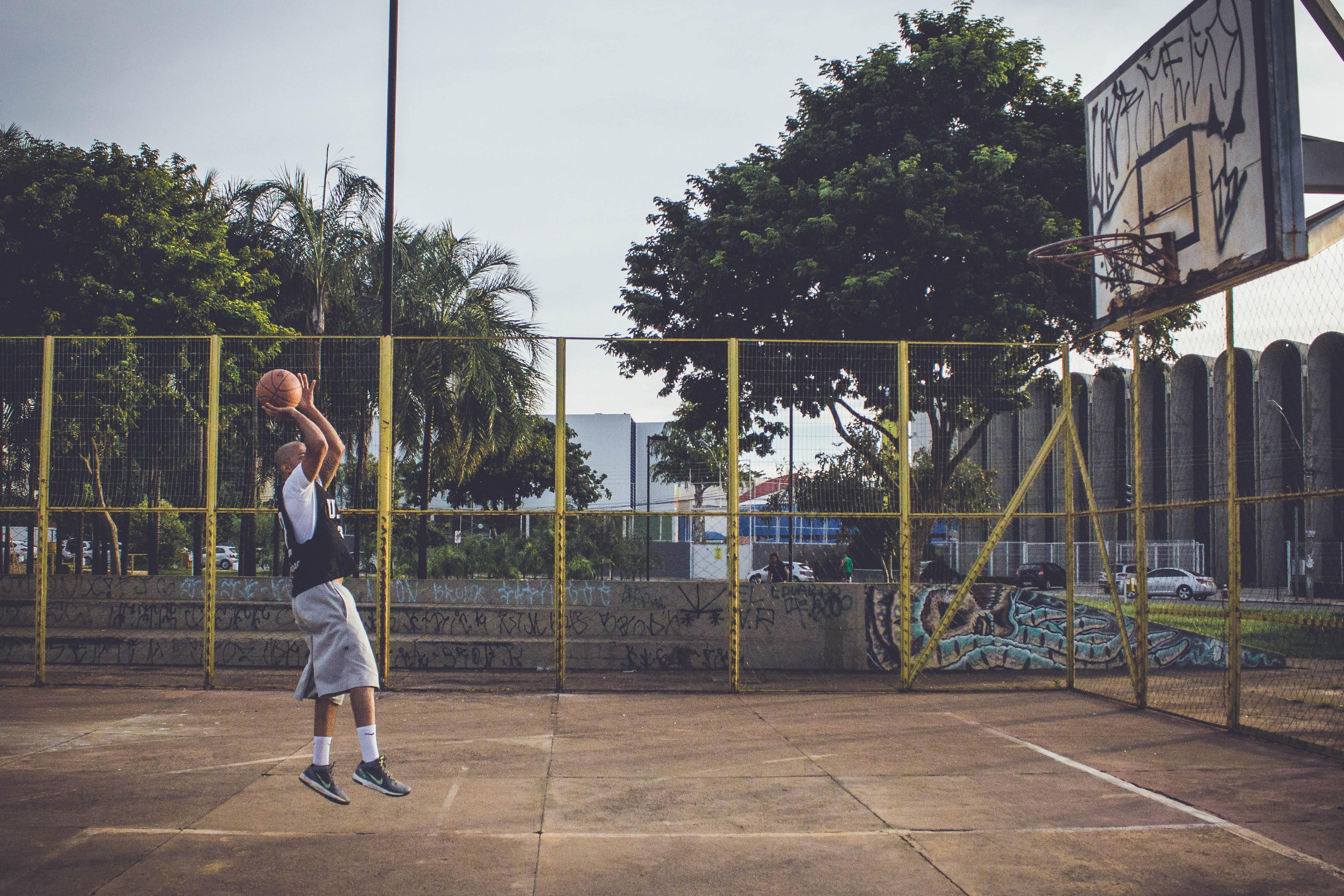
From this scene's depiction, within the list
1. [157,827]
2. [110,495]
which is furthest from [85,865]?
[110,495]

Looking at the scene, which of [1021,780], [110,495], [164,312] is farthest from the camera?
[164,312]

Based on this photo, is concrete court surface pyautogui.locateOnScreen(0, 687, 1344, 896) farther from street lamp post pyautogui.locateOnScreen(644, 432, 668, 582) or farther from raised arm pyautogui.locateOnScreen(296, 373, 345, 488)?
street lamp post pyautogui.locateOnScreen(644, 432, 668, 582)

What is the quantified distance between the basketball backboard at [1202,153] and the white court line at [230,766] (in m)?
7.92

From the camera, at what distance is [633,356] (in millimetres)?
18516

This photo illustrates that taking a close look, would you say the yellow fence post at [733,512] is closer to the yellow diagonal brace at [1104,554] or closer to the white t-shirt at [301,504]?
the yellow diagonal brace at [1104,554]

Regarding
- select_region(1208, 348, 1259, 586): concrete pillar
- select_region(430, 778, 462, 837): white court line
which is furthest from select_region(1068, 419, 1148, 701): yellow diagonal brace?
select_region(1208, 348, 1259, 586): concrete pillar

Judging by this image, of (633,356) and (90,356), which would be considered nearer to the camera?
(90,356)

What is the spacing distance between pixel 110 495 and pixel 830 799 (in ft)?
26.9

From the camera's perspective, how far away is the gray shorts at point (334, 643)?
17.4 feet

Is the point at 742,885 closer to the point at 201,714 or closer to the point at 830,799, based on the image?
the point at 830,799

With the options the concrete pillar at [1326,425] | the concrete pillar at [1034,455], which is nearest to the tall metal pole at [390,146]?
the concrete pillar at [1326,425]

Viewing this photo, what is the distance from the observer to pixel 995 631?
1238 centimetres

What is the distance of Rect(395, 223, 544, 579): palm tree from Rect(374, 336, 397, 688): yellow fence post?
59.9 inches

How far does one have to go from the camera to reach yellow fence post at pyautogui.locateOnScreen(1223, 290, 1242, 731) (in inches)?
330
